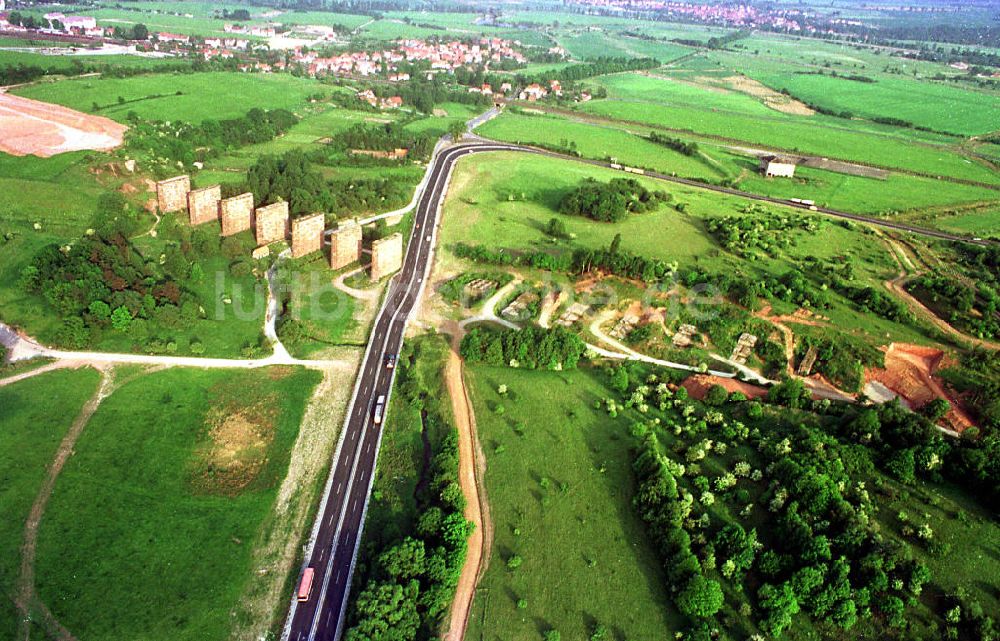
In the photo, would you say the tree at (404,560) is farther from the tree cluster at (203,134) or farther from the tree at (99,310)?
the tree cluster at (203,134)

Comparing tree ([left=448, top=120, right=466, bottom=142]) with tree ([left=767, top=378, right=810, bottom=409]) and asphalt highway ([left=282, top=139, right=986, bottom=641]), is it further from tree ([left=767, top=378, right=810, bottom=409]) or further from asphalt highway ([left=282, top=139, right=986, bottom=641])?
tree ([left=767, top=378, right=810, bottom=409])

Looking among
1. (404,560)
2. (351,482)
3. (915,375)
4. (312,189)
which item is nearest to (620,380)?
(351,482)

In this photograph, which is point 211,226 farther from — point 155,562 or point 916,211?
point 916,211

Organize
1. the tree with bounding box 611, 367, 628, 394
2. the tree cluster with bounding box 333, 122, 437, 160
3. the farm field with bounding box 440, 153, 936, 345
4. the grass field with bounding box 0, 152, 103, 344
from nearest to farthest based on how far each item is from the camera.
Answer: the tree with bounding box 611, 367, 628, 394 < the grass field with bounding box 0, 152, 103, 344 < the farm field with bounding box 440, 153, 936, 345 < the tree cluster with bounding box 333, 122, 437, 160

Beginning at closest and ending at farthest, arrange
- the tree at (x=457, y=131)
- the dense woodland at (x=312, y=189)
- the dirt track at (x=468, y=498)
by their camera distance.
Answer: the dirt track at (x=468, y=498) → the dense woodland at (x=312, y=189) → the tree at (x=457, y=131)

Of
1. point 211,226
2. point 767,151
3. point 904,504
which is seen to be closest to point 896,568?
point 904,504

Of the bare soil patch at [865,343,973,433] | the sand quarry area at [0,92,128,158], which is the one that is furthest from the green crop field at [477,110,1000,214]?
the sand quarry area at [0,92,128,158]

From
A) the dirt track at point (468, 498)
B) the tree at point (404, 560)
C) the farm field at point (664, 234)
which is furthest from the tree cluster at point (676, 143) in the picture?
the tree at point (404, 560)
